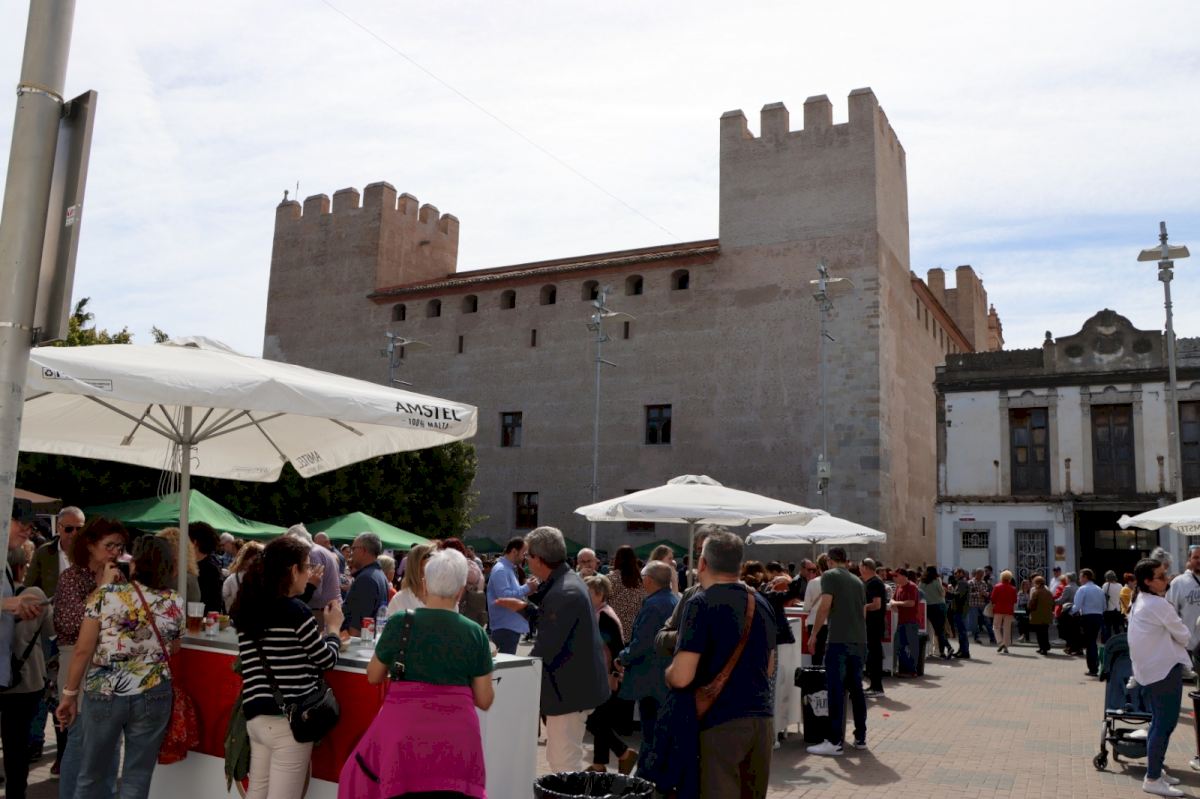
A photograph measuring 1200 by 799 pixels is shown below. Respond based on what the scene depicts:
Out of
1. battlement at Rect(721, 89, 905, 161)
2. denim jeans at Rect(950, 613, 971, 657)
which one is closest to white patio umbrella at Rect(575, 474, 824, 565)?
denim jeans at Rect(950, 613, 971, 657)

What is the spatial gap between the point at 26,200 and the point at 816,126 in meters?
34.6

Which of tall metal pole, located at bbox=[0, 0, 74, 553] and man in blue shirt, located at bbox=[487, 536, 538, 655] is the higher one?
tall metal pole, located at bbox=[0, 0, 74, 553]

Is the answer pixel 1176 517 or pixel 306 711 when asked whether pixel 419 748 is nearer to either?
pixel 306 711

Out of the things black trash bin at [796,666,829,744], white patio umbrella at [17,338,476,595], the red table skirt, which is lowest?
black trash bin at [796,666,829,744]

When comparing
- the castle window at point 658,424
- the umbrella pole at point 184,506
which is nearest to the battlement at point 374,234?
the castle window at point 658,424

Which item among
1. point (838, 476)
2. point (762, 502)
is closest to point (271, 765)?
point (762, 502)

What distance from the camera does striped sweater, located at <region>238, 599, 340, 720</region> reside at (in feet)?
15.6

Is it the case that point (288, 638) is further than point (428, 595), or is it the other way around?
point (288, 638)

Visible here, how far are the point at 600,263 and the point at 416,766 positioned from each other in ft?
113

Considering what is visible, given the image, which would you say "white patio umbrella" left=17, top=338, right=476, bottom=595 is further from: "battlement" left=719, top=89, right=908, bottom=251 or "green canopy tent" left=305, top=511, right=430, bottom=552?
"battlement" left=719, top=89, right=908, bottom=251

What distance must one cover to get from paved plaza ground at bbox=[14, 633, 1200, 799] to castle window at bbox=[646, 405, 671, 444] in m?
21.4

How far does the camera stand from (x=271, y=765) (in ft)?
16.1

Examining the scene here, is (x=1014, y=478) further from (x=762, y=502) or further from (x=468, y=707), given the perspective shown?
(x=468, y=707)

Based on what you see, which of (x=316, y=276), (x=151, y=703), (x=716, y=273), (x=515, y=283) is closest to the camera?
(x=151, y=703)
